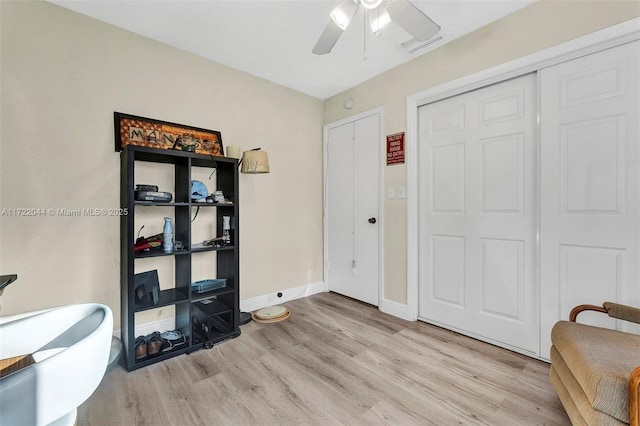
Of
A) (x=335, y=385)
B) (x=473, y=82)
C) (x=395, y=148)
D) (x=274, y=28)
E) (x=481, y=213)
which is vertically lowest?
(x=335, y=385)

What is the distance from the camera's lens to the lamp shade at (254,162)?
100 inches

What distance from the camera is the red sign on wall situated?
106 inches

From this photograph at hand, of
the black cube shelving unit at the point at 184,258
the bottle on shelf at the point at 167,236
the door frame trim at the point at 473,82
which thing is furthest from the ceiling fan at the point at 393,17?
the bottle on shelf at the point at 167,236

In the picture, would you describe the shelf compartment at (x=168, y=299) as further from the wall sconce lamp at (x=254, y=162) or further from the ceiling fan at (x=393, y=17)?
the ceiling fan at (x=393, y=17)

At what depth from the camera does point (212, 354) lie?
6.74 feet

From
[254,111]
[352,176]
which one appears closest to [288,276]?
[352,176]

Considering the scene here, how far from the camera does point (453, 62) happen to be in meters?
2.33

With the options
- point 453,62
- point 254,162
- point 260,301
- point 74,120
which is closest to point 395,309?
point 260,301

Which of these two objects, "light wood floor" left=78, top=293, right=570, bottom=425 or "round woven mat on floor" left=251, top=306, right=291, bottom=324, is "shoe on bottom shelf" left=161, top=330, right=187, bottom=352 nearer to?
"light wood floor" left=78, top=293, right=570, bottom=425

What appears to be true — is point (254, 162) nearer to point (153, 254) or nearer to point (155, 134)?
point (155, 134)

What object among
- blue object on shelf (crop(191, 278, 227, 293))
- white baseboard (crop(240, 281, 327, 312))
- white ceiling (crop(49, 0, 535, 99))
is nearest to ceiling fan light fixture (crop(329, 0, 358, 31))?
white ceiling (crop(49, 0, 535, 99))

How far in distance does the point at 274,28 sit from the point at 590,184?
245 cm

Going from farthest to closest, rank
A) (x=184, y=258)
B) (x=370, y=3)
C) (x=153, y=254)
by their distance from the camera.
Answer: (x=184, y=258)
(x=153, y=254)
(x=370, y=3)

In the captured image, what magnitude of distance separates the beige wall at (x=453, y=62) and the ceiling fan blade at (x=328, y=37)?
1.14 metres
